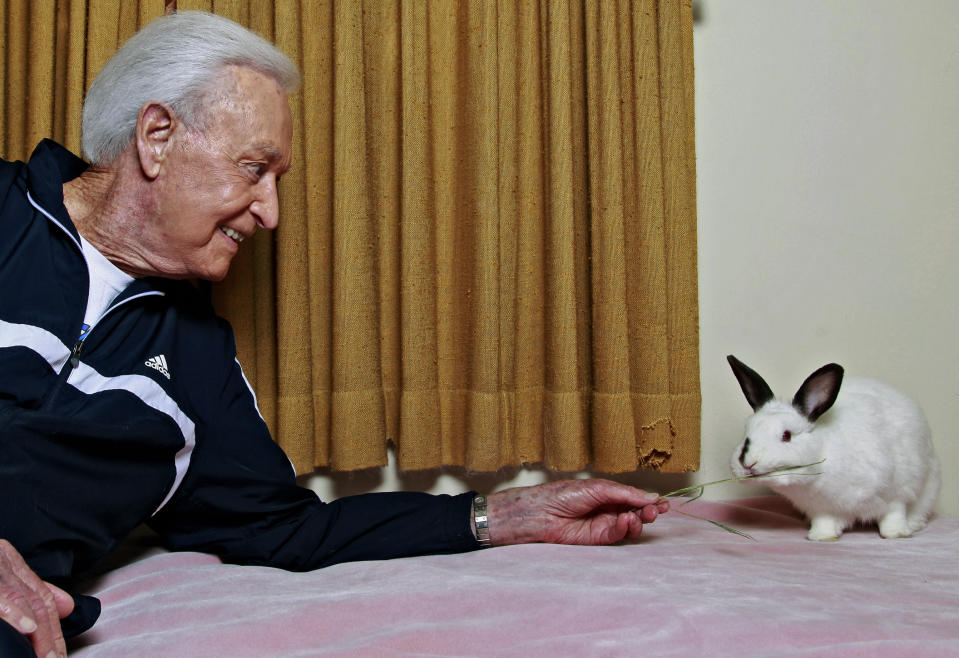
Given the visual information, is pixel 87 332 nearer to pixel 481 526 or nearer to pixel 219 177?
pixel 219 177

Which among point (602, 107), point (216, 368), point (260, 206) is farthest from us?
point (602, 107)

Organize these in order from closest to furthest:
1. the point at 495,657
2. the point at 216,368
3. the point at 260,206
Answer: the point at 495,657
the point at 260,206
the point at 216,368

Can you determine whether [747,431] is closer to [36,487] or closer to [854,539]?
[854,539]

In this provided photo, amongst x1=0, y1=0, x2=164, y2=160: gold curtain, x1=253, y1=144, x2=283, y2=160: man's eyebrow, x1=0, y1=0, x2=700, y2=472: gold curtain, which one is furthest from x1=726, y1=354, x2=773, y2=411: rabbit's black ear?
x1=0, y1=0, x2=164, y2=160: gold curtain

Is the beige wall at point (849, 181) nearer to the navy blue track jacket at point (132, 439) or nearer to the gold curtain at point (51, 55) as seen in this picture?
the navy blue track jacket at point (132, 439)

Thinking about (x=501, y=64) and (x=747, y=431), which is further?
(x=501, y=64)

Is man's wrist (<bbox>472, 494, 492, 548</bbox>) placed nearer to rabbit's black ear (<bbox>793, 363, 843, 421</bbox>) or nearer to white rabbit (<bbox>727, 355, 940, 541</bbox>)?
white rabbit (<bbox>727, 355, 940, 541</bbox>)

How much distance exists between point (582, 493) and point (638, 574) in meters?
0.19

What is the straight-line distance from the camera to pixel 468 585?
107 cm

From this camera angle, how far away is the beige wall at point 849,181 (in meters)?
1.62

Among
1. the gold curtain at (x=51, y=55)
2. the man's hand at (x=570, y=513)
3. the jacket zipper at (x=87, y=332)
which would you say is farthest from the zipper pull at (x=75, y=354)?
the man's hand at (x=570, y=513)

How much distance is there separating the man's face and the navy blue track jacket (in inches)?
3.7

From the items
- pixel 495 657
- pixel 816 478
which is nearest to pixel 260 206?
pixel 495 657

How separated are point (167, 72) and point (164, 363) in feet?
1.43
